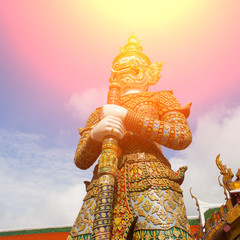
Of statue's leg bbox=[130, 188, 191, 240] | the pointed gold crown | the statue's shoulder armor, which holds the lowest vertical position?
statue's leg bbox=[130, 188, 191, 240]

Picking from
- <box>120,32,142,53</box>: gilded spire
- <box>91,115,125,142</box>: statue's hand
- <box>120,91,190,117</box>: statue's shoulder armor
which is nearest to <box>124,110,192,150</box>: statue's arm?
<box>91,115,125,142</box>: statue's hand

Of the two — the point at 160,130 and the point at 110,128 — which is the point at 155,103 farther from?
the point at 110,128

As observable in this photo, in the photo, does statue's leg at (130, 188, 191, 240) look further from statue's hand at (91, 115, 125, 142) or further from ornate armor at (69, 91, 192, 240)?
Result: statue's hand at (91, 115, 125, 142)

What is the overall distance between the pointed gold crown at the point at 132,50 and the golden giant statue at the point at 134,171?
0.76 metres

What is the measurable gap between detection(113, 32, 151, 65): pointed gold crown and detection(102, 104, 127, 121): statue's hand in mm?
1564

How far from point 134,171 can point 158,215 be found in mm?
577

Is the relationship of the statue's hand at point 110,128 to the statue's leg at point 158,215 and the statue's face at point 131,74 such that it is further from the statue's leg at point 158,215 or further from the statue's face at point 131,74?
the statue's face at point 131,74

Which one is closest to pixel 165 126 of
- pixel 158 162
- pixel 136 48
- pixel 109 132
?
pixel 158 162

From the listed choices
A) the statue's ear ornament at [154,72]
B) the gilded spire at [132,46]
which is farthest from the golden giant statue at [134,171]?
the gilded spire at [132,46]

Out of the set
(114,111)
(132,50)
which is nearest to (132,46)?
(132,50)

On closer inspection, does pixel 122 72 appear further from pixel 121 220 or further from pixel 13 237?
pixel 13 237

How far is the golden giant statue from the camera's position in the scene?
2.41 metres

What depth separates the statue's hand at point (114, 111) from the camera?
295cm

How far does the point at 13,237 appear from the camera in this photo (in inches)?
394
